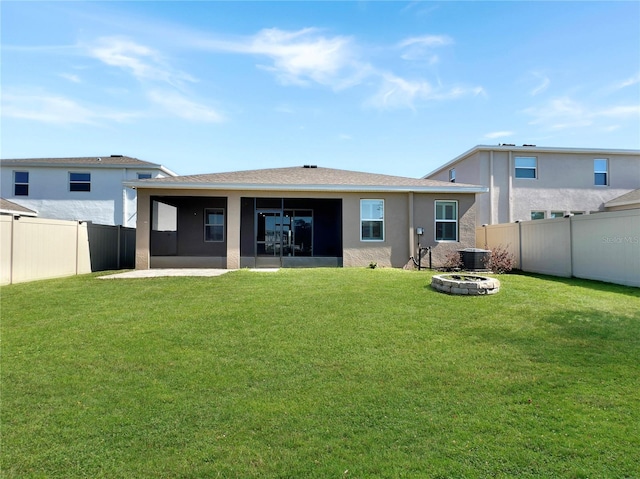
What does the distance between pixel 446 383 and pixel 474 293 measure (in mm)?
4220

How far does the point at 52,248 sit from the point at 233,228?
5.49 meters

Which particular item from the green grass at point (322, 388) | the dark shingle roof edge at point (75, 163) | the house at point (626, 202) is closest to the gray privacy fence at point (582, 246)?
the green grass at point (322, 388)

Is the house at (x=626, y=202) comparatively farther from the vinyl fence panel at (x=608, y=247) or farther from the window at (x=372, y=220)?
the window at (x=372, y=220)

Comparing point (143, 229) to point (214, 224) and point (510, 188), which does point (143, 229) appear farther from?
point (510, 188)

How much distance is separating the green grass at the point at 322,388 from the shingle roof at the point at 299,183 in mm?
5916

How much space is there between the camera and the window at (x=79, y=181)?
20.0m

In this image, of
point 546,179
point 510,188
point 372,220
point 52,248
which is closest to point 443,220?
point 372,220

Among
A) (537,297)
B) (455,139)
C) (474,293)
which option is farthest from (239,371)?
(455,139)

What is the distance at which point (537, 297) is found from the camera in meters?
7.29

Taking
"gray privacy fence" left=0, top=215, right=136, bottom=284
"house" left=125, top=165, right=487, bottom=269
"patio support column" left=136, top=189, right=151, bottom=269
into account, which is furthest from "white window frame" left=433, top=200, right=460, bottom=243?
"gray privacy fence" left=0, top=215, right=136, bottom=284

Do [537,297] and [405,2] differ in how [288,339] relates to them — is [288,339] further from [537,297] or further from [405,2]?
[405,2]

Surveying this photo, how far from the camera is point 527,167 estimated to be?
17.8 metres

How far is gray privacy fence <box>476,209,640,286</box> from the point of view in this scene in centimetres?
866

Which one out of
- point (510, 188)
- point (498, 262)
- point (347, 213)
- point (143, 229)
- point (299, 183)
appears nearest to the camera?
point (498, 262)
